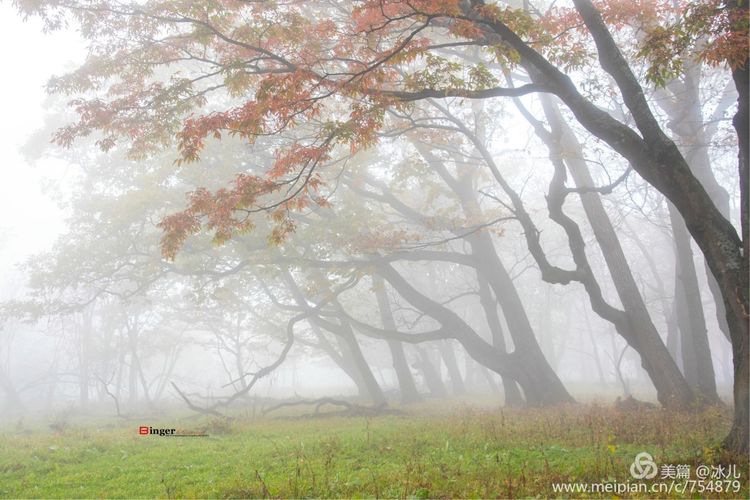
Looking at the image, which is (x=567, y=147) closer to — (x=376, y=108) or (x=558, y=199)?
(x=558, y=199)

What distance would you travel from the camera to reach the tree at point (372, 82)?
6.42 m

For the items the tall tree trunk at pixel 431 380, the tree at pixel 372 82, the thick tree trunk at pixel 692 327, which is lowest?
the tall tree trunk at pixel 431 380

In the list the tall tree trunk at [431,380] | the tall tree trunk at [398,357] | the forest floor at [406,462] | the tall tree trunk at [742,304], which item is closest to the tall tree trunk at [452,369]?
the tall tree trunk at [431,380]

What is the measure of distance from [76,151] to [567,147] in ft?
76.8

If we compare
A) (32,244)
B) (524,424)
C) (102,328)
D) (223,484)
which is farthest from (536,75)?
(32,244)

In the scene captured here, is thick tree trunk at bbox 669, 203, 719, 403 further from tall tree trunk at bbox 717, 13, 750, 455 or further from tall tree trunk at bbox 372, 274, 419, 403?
tall tree trunk at bbox 372, 274, 419, 403

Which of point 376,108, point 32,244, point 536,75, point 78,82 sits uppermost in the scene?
point 32,244

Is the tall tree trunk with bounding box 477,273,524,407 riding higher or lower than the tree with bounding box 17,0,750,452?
lower

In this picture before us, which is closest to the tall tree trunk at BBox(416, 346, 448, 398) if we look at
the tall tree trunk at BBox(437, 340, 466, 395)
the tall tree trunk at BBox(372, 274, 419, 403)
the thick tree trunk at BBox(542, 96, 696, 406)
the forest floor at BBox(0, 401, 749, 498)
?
the tall tree trunk at BBox(437, 340, 466, 395)

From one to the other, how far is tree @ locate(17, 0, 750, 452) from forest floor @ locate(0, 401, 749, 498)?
173cm

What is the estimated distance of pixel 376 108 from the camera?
7621 mm

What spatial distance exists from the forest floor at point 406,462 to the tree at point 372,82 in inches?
68.3

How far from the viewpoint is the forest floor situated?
5832 mm

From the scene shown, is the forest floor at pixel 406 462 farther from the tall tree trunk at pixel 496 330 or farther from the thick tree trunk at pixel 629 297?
the tall tree trunk at pixel 496 330
